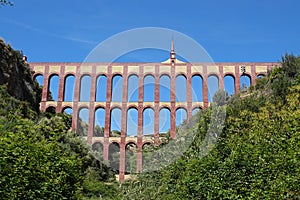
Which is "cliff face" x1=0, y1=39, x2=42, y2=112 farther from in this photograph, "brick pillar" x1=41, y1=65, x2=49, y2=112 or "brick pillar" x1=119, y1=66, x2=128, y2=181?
"brick pillar" x1=119, y1=66, x2=128, y2=181

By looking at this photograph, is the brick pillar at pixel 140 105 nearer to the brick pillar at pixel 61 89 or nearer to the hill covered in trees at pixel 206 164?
the brick pillar at pixel 61 89

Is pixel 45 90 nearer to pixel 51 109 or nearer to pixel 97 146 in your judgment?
pixel 51 109

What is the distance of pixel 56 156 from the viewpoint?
9562mm

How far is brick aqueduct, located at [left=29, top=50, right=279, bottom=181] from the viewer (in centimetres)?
3878

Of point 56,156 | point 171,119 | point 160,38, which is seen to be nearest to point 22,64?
point 171,119

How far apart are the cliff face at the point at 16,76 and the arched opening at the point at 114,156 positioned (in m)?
8.48

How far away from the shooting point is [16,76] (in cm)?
3025

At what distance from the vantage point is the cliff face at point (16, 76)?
28109mm

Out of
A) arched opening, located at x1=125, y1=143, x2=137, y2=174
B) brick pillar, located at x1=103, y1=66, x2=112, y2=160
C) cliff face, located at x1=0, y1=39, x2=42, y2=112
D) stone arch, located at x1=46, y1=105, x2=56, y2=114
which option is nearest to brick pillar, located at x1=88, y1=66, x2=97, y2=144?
brick pillar, located at x1=103, y1=66, x2=112, y2=160

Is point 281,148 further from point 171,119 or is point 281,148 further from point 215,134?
point 171,119

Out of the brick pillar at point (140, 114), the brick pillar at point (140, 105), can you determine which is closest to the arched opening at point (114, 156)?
the brick pillar at point (140, 114)

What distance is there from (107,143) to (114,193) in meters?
11.7

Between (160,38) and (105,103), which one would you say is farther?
(105,103)

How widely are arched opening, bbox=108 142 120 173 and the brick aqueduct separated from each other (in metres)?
0.59
